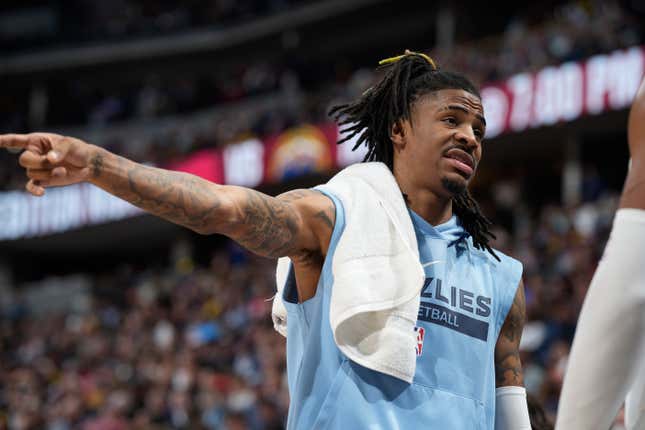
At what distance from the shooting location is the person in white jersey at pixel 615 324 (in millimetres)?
1211

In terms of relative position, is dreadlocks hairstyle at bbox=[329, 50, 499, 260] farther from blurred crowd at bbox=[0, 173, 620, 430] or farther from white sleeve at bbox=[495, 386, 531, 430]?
blurred crowd at bbox=[0, 173, 620, 430]

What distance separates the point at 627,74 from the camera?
36.4 feet

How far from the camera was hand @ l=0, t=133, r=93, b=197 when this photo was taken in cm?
179

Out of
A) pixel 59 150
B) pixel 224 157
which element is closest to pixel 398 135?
pixel 59 150

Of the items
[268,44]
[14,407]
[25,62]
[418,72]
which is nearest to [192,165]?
[268,44]

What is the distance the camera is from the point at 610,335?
4.00ft

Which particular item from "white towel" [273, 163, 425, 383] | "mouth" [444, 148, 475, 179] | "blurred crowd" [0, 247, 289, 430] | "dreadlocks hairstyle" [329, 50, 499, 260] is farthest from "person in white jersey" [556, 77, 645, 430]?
"blurred crowd" [0, 247, 289, 430]

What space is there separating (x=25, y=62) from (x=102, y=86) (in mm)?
1804

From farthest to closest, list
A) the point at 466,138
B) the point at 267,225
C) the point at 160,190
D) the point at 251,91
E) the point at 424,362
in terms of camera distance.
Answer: the point at 251,91
the point at 466,138
the point at 424,362
the point at 267,225
the point at 160,190

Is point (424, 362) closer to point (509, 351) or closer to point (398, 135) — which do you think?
point (509, 351)

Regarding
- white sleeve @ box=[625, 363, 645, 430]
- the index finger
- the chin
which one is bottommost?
white sleeve @ box=[625, 363, 645, 430]

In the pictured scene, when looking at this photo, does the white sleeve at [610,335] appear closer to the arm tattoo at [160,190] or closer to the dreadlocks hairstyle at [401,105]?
the arm tattoo at [160,190]

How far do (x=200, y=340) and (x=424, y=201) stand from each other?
31.5 feet

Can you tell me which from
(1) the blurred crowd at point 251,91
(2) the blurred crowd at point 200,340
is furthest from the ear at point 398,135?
(1) the blurred crowd at point 251,91
